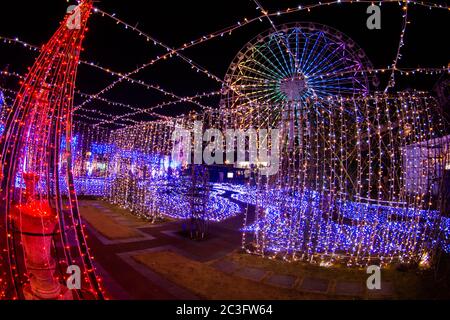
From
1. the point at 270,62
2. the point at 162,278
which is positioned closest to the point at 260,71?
the point at 270,62

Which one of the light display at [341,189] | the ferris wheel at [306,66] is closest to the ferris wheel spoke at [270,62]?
the ferris wheel at [306,66]

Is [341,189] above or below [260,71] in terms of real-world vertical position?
below

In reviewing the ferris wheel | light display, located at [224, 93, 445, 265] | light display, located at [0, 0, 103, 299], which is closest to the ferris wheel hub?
the ferris wheel

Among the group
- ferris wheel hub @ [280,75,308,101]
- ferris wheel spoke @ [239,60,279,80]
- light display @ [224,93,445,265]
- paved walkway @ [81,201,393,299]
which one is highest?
ferris wheel spoke @ [239,60,279,80]

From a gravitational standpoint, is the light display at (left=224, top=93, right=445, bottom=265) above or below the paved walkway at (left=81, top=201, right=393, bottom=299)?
above

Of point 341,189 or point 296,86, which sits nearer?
point 341,189

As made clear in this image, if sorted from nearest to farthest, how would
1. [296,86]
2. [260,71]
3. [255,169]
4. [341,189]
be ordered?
[341,189], [255,169], [296,86], [260,71]

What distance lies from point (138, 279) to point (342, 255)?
4.25 meters

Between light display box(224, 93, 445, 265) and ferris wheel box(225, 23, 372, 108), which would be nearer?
light display box(224, 93, 445, 265)

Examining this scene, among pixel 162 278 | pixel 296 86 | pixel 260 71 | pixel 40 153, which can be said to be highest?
pixel 260 71

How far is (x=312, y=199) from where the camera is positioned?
19.9ft

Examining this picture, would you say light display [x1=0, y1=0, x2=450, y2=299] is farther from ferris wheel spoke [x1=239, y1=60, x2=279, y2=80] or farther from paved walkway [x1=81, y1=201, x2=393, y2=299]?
paved walkway [x1=81, y1=201, x2=393, y2=299]

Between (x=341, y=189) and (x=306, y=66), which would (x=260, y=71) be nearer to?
(x=306, y=66)
